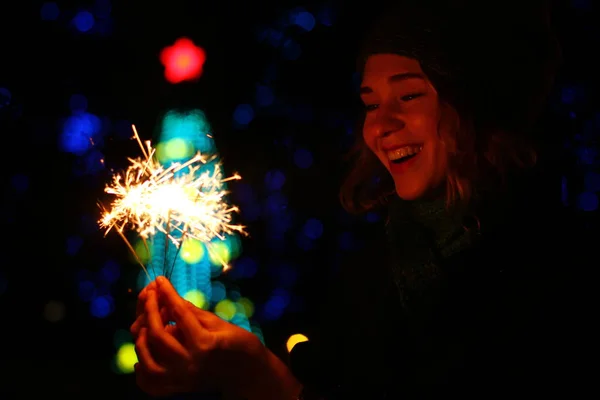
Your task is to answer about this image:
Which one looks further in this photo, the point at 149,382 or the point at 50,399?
the point at 50,399

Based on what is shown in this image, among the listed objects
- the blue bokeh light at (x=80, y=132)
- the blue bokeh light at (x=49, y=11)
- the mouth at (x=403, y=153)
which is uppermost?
the blue bokeh light at (x=49, y=11)

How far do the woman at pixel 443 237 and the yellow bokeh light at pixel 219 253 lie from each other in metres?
1.45

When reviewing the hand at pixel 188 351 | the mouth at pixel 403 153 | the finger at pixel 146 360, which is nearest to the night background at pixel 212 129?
the mouth at pixel 403 153

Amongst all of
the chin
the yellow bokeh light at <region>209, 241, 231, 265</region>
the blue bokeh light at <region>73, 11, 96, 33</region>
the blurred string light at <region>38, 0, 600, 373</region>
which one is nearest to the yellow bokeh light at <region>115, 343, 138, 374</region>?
the blurred string light at <region>38, 0, 600, 373</region>

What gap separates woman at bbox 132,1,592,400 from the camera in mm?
1062

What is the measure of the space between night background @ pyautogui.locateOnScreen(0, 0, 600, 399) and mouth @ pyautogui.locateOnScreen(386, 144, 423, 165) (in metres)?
0.82

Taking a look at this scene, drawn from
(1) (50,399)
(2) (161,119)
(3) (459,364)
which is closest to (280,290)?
(2) (161,119)

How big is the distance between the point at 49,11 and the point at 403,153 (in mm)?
1974

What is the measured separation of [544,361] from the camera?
0.97 meters

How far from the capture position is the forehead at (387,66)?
3.93 ft

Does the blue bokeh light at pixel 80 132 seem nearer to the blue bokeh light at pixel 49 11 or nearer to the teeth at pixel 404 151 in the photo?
the blue bokeh light at pixel 49 11

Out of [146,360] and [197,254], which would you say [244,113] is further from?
[146,360]

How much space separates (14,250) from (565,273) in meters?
2.79

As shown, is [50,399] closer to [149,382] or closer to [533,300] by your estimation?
[149,382]
